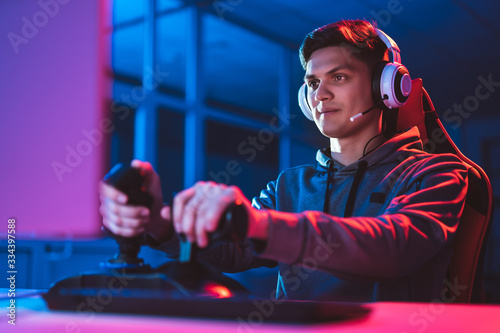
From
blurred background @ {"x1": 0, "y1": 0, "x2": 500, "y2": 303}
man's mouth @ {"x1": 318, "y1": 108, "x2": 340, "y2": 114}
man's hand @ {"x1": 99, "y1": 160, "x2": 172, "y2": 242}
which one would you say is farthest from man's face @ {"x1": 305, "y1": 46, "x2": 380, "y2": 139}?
man's hand @ {"x1": 99, "y1": 160, "x2": 172, "y2": 242}

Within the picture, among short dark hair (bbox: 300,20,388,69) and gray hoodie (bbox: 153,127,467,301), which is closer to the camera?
gray hoodie (bbox: 153,127,467,301)

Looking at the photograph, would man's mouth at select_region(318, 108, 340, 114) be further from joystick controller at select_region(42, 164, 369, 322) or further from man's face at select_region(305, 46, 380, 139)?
joystick controller at select_region(42, 164, 369, 322)

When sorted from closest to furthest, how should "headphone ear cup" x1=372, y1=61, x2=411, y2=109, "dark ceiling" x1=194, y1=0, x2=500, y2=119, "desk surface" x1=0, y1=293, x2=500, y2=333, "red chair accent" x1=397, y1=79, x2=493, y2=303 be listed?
"desk surface" x1=0, y1=293, x2=500, y2=333, "red chair accent" x1=397, y1=79, x2=493, y2=303, "headphone ear cup" x1=372, y1=61, x2=411, y2=109, "dark ceiling" x1=194, y1=0, x2=500, y2=119

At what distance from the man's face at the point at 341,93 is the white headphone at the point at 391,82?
49 millimetres

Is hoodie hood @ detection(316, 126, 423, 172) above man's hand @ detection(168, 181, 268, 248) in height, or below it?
above

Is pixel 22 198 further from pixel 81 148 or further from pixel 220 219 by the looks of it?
pixel 220 219

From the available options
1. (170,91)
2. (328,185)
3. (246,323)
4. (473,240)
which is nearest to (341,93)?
(328,185)

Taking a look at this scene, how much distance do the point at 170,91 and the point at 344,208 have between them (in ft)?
27.6

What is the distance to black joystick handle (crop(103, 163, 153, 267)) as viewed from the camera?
0.66 m

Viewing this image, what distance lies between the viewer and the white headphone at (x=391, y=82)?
1242mm

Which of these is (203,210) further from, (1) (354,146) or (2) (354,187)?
(1) (354,146)

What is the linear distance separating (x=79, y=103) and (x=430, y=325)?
0.49 meters

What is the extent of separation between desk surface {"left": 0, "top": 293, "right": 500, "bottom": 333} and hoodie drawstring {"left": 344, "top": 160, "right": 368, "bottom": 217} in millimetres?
647

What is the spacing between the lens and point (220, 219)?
0.59 meters
